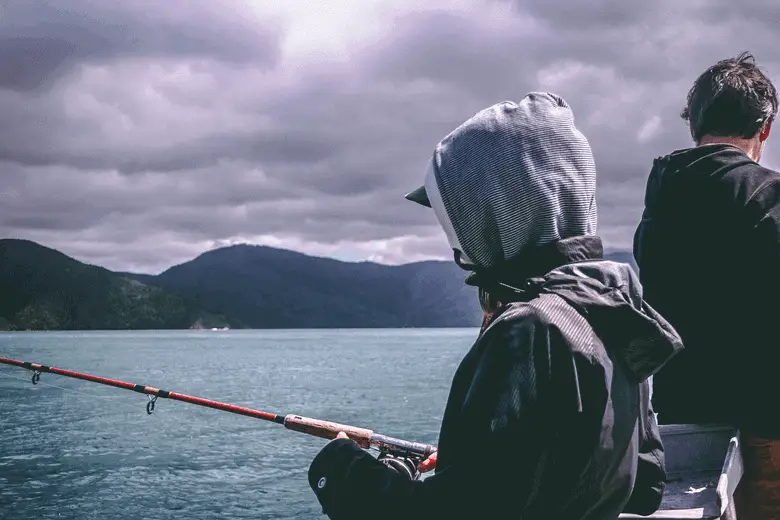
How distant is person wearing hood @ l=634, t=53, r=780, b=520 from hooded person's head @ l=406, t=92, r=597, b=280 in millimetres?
1555

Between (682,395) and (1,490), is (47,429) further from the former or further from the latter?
(682,395)

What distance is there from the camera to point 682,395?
3582 mm

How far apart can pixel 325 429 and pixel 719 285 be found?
358 centimetres

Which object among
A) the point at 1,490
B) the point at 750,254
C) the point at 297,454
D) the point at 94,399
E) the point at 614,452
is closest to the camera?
the point at 614,452

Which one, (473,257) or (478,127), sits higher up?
(478,127)

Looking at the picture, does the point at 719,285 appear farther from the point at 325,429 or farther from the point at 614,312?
the point at 325,429

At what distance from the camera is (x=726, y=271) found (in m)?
3.45

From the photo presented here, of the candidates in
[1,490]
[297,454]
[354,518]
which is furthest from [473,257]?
[297,454]

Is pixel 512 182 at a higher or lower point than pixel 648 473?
higher

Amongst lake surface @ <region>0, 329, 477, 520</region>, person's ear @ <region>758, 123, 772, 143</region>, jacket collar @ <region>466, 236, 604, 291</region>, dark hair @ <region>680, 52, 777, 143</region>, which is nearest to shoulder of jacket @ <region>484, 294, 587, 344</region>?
jacket collar @ <region>466, 236, 604, 291</region>

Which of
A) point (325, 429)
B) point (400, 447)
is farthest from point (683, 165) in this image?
point (325, 429)

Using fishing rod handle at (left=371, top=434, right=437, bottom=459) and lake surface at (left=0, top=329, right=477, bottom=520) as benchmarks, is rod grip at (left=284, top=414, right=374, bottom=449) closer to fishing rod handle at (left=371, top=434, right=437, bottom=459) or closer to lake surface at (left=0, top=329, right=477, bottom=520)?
fishing rod handle at (left=371, top=434, right=437, bottom=459)

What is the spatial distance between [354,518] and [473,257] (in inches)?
29.6

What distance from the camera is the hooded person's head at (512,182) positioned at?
2.06 m
